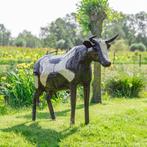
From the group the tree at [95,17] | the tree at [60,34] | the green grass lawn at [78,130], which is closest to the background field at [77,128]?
the green grass lawn at [78,130]

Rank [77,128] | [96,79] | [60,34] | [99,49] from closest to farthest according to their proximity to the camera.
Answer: [99,49] < [77,128] < [96,79] < [60,34]

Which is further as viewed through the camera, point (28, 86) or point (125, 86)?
point (125, 86)

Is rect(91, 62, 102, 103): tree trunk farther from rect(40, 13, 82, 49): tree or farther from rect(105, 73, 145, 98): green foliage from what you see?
rect(40, 13, 82, 49): tree

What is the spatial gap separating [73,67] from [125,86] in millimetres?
6268

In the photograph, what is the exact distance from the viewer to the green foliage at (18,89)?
39.5 feet

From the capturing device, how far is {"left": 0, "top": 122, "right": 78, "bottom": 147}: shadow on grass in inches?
293

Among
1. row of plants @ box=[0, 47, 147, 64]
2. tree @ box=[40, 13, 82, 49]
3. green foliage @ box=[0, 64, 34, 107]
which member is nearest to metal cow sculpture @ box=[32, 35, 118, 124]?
green foliage @ box=[0, 64, 34, 107]

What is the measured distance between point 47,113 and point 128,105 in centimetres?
251

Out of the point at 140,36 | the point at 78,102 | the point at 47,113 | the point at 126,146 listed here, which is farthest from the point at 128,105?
the point at 140,36

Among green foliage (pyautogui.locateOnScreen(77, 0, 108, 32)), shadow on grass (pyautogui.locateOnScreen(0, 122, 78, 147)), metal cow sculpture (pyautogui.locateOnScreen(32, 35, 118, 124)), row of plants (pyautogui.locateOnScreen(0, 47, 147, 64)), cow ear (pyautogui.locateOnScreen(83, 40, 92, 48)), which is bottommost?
shadow on grass (pyautogui.locateOnScreen(0, 122, 78, 147))

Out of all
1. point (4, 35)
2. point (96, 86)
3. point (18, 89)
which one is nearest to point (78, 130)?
point (18, 89)

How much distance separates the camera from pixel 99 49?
7.58 meters

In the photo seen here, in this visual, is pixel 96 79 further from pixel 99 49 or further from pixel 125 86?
pixel 99 49

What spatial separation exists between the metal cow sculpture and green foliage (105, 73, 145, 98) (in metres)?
5.40
